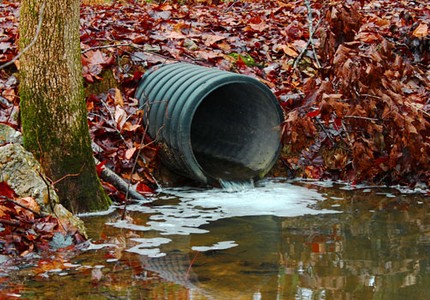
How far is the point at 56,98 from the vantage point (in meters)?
4.55

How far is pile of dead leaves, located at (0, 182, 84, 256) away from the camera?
3695 mm

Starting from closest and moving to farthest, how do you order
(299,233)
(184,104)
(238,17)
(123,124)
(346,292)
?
(346,292), (299,233), (184,104), (123,124), (238,17)

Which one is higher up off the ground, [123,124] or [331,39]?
[331,39]

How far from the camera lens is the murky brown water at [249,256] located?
10.4 feet

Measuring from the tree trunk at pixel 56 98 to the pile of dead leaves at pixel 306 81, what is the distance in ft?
1.52

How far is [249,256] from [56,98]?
5.85 feet

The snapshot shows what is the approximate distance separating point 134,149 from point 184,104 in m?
0.60

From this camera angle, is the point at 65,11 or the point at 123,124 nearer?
the point at 65,11

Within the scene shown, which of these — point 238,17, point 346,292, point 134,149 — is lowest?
point 346,292

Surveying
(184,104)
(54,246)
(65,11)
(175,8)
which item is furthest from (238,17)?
(54,246)

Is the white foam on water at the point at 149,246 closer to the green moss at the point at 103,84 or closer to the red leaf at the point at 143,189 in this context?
the red leaf at the point at 143,189

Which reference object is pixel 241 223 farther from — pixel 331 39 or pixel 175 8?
pixel 175 8

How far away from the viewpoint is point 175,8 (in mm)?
9891

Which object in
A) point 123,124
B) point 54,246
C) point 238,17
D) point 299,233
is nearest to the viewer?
point 54,246
